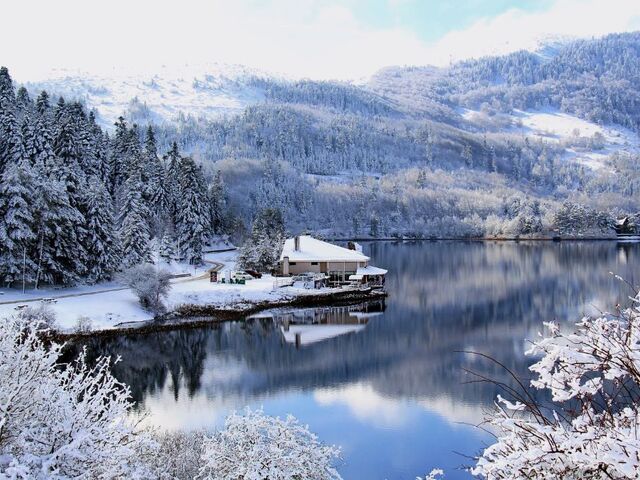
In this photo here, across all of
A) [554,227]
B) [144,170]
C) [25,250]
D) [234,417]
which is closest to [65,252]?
[25,250]

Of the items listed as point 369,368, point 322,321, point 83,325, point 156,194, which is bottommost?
point 369,368

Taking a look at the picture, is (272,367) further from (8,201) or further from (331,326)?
(8,201)

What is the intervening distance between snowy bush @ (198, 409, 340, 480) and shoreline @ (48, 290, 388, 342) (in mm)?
24554

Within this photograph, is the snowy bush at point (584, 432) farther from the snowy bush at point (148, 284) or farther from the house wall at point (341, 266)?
the house wall at point (341, 266)

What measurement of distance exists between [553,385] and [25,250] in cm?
3901

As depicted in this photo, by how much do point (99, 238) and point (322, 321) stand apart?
17973 mm

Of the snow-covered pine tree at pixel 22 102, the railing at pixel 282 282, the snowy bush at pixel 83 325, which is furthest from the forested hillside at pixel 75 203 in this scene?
the railing at pixel 282 282

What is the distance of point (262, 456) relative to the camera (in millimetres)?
10812

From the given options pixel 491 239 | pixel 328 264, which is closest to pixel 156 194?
pixel 328 264

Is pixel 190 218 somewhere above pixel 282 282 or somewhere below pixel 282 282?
above

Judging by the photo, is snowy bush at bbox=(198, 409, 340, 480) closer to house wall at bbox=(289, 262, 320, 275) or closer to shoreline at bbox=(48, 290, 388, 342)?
shoreline at bbox=(48, 290, 388, 342)

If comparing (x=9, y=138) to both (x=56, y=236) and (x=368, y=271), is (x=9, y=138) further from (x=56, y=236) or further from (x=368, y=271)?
(x=368, y=271)

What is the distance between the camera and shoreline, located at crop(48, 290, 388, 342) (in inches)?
1386

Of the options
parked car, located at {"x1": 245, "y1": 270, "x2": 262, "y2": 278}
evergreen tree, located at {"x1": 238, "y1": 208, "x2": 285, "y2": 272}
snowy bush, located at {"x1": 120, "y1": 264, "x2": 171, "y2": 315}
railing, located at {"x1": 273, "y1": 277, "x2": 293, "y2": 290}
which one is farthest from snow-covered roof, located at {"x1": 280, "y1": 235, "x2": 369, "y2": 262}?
snowy bush, located at {"x1": 120, "y1": 264, "x2": 171, "y2": 315}
